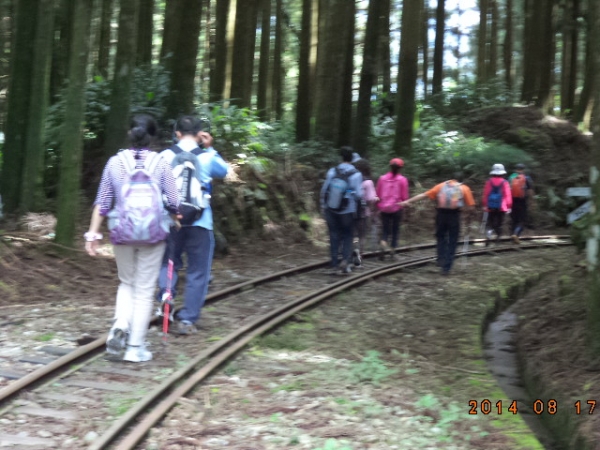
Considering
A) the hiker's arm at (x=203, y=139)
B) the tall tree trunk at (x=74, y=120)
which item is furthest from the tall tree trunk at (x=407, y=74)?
the hiker's arm at (x=203, y=139)

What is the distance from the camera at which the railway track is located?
15.4ft

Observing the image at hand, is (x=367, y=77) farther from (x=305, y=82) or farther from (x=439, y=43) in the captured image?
(x=439, y=43)

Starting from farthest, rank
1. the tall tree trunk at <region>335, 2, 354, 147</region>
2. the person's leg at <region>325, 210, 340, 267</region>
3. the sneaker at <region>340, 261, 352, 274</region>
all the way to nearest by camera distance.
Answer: the tall tree trunk at <region>335, 2, 354, 147</region>
the sneaker at <region>340, 261, 352, 274</region>
the person's leg at <region>325, 210, 340, 267</region>

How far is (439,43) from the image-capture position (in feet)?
94.8

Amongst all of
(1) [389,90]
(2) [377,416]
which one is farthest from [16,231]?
(1) [389,90]

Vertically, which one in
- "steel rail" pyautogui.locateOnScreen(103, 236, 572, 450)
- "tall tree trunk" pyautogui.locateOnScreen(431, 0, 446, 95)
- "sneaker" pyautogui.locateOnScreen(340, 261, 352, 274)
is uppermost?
"tall tree trunk" pyautogui.locateOnScreen(431, 0, 446, 95)

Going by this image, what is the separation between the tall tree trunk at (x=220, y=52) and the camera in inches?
781

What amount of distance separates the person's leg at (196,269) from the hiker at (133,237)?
1.04m

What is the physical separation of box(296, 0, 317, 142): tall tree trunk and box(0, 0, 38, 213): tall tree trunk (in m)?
8.68

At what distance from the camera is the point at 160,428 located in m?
4.85

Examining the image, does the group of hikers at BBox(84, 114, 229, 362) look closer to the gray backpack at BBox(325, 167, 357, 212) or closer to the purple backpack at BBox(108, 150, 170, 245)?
the purple backpack at BBox(108, 150, 170, 245)

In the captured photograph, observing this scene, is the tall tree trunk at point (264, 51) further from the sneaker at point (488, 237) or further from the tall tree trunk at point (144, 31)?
the sneaker at point (488, 237)

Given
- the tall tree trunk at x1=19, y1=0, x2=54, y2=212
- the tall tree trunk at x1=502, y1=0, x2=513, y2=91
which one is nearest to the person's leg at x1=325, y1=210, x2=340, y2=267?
the tall tree trunk at x1=19, y1=0, x2=54, y2=212

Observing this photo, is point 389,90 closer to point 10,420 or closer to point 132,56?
point 132,56
